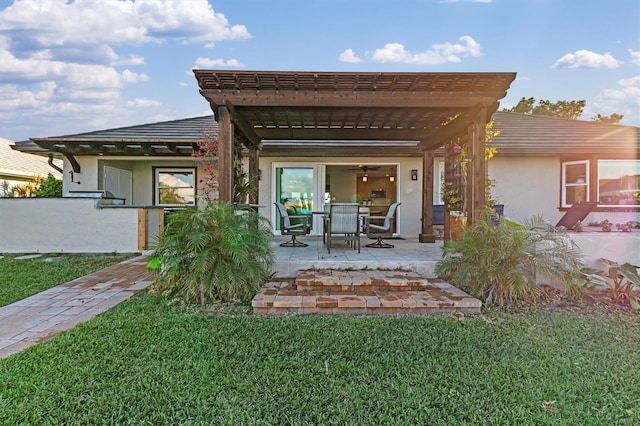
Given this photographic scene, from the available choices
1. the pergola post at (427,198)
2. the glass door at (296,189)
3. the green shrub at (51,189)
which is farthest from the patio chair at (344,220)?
the green shrub at (51,189)

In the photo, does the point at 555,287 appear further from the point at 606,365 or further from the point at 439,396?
the point at 439,396

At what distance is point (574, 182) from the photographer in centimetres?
999

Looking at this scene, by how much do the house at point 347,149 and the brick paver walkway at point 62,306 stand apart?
220cm

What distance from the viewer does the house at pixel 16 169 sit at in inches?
568

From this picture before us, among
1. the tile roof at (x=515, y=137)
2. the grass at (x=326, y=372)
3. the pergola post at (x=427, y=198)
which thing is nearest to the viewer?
the grass at (x=326, y=372)

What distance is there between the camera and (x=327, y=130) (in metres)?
7.89

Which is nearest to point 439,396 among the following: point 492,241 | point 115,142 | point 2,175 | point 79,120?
point 492,241

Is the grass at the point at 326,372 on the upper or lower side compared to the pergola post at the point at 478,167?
lower

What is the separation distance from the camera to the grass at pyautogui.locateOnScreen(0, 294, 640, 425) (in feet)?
7.13

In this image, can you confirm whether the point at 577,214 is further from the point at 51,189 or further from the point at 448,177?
the point at 51,189

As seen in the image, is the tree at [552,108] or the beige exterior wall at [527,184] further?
the tree at [552,108]

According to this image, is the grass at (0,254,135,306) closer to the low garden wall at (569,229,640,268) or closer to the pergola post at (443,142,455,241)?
the pergola post at (443,142,455,241)

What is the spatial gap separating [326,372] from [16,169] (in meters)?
18.1

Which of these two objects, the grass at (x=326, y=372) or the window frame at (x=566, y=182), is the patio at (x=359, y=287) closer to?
the grass at (x=326, y=372)
